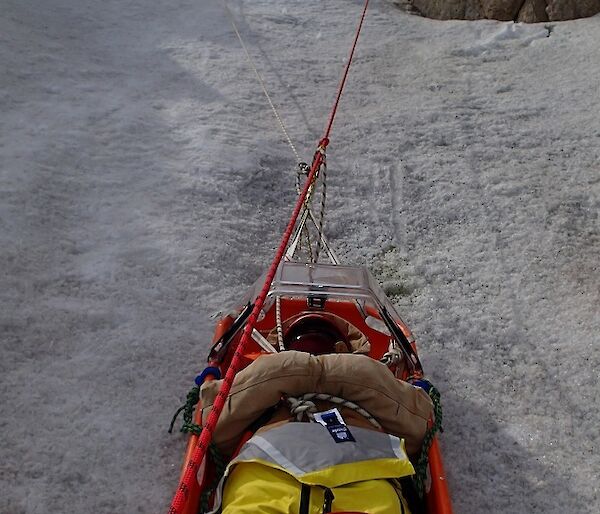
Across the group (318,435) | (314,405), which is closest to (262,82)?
(314,405)

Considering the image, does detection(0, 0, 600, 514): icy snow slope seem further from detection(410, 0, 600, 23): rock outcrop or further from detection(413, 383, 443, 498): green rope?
detection(413, 383, 443, 498): green rope

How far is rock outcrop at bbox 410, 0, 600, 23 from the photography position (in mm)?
6105

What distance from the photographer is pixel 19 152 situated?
13.0 feet

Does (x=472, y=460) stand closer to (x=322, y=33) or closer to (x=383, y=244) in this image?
(x=383, y=244)

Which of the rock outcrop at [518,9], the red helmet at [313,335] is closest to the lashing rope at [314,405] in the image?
the red helmet at [313,335]

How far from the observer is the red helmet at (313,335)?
8.27 ft

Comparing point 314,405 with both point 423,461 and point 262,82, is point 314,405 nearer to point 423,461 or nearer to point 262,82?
point 423,461

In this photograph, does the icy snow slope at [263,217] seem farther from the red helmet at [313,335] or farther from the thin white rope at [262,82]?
the red helmet at [313,335]

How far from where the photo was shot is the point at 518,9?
20.5 ft

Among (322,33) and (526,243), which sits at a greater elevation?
(322,33)

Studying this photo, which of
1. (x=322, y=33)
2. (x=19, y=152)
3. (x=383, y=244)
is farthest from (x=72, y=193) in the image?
(x=322, y=33)

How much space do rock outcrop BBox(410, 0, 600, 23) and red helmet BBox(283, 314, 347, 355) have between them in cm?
475

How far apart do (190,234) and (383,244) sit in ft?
3.59

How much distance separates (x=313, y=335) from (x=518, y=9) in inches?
195
